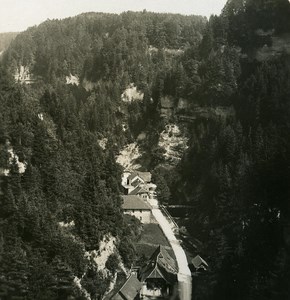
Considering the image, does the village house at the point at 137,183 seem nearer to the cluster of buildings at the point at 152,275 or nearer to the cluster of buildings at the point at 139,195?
the cluster of buildings at the point at 139,195

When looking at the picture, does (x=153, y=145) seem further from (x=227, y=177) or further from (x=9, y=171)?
(x=9, y=171)

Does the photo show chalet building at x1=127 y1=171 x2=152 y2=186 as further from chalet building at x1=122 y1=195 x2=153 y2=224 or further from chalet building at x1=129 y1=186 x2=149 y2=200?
chalet building at x1=122 y1=195 x2=153 y2=224

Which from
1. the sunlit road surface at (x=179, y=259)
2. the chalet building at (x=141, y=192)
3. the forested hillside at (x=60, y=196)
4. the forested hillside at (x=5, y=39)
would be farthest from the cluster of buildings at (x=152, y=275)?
the forested hillside at (x=5, y=39)

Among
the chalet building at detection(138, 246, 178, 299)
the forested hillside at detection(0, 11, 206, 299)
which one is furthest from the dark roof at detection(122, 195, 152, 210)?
the chalet building at detection(138, 246, 178, 299)

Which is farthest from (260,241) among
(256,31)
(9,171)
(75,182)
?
(256,31)

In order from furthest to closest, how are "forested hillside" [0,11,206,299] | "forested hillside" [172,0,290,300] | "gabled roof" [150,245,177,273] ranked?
"gabled roof" [150,245,177,273], "forested hillside" [172,0,290,300], "forested hillside" [0,11,206,299]

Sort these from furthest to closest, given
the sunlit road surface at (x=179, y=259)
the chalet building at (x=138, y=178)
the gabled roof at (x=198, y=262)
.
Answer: the chalet building at (x=138, y=178), the gabled roof at (x=198, y=262), the sunlit road surface at (x=179, y=259)
